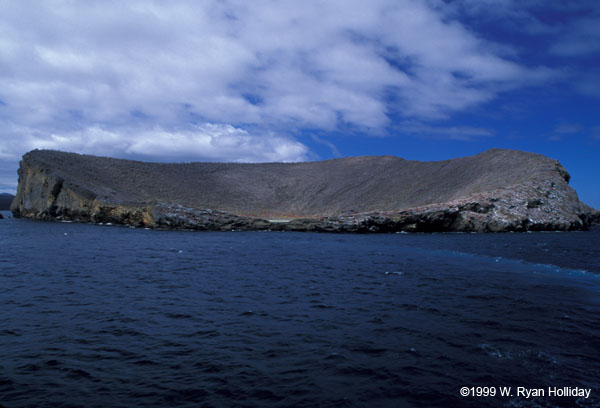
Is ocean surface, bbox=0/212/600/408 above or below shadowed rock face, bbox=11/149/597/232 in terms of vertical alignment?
below

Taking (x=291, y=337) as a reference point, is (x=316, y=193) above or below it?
above

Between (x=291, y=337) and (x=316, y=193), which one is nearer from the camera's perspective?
(x=291, y=337)

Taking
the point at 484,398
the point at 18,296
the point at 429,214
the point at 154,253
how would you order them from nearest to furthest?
the point at 484,398
the point at 18,296
the point at 154,253
the point at 429,214

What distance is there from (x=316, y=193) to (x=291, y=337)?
80179 millimetres

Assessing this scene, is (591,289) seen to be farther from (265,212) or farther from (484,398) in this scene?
(265,212)

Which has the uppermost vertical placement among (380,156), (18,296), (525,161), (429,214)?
(380,156)

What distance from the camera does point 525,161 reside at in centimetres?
5744

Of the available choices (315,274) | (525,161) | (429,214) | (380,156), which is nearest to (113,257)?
(315,274)

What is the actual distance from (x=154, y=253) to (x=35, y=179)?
5030 centimetres

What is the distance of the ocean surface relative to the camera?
548cm

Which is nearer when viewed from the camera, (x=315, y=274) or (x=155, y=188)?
(x=315, y=274)

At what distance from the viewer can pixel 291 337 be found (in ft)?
25.4

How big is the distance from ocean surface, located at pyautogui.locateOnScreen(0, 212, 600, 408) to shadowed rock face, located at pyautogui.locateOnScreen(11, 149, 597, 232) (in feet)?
89.0

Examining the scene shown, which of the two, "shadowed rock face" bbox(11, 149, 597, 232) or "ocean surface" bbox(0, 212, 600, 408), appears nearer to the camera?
"ocean surface" bbox(0, 212, 600, 408)
